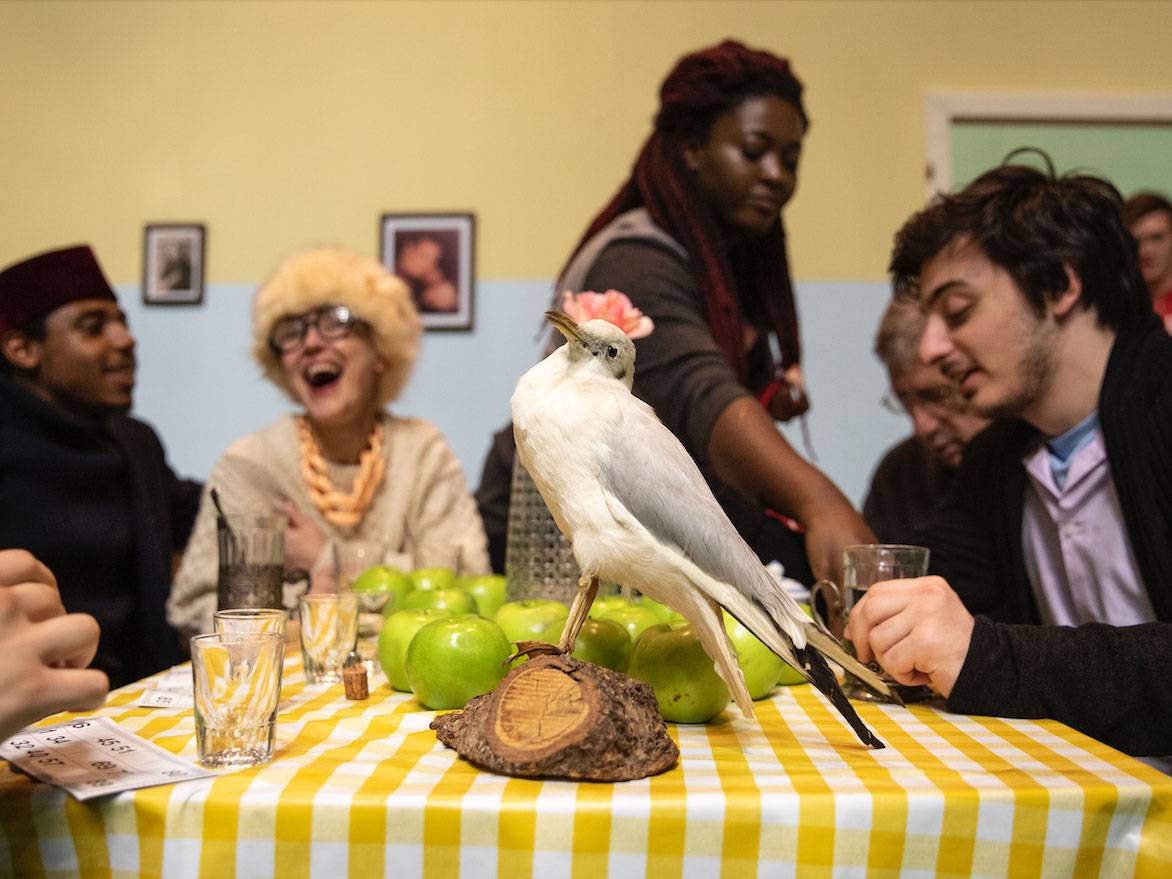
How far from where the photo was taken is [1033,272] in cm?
136

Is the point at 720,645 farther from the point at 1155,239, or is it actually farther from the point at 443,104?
the point at 1155,239

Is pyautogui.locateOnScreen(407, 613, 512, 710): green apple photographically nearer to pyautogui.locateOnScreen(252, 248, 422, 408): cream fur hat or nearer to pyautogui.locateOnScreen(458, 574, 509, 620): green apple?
pyautogui.locateOnScreen(458, 574, 509, 620): green apple

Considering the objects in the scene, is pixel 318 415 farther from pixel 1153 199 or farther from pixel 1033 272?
pixel 1153 199

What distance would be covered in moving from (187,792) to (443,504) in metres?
1.37

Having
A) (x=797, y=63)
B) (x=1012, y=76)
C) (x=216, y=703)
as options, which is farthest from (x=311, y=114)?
(x=216, y=703)

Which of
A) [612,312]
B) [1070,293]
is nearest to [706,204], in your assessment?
[1070,293]

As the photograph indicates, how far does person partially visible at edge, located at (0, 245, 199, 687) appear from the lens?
1.76m

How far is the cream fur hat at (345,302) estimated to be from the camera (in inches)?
75.4

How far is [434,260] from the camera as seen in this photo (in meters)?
2.66

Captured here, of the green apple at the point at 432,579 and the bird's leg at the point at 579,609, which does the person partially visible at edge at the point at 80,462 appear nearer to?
the green apple at the point at 432,579

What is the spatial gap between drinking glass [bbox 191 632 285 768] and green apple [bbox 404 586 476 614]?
0.35 metres

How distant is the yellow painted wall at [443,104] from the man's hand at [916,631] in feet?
3.51

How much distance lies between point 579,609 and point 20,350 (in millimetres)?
1611

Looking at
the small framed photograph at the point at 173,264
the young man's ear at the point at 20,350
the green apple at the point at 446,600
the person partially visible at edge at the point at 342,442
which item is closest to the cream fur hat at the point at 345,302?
the person partially visible at edge at the point at 342,442
